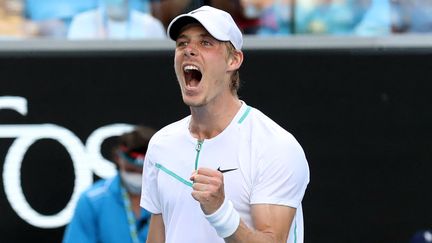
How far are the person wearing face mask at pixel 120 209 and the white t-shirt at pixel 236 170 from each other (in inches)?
72.6

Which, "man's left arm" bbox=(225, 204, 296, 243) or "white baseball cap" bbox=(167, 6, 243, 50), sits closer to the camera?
"man's left arm" bbox=(225, 204, 296, 243)

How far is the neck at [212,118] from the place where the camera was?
12.6 feet

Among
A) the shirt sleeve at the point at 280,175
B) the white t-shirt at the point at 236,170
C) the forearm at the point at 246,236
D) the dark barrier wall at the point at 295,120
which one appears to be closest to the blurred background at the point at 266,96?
the dark barrier wall at the point at 295,120

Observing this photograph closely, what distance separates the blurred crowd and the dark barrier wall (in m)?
0.14

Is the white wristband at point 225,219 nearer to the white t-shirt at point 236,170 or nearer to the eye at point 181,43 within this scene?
the white t-shirt at point 236,170

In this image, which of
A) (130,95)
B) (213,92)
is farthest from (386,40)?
(213,92)

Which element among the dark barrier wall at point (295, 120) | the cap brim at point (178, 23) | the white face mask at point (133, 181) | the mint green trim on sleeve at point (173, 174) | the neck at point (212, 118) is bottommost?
the dark barrier wall at point (295, 120)

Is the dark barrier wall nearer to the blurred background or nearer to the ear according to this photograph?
the blurred background

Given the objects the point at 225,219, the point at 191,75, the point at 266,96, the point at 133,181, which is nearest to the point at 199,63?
the point at 191,75

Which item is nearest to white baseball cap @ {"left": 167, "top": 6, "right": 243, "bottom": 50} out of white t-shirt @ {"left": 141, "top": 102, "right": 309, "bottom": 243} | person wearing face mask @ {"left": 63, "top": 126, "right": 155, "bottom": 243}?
white t-shirt @ {"left": 141, "top": 102, "right": 309, "bottom": 243}

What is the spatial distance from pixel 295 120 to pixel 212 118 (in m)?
3.20

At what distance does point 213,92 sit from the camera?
380 cm

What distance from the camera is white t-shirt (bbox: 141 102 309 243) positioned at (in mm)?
3684

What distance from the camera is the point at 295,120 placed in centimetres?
703
